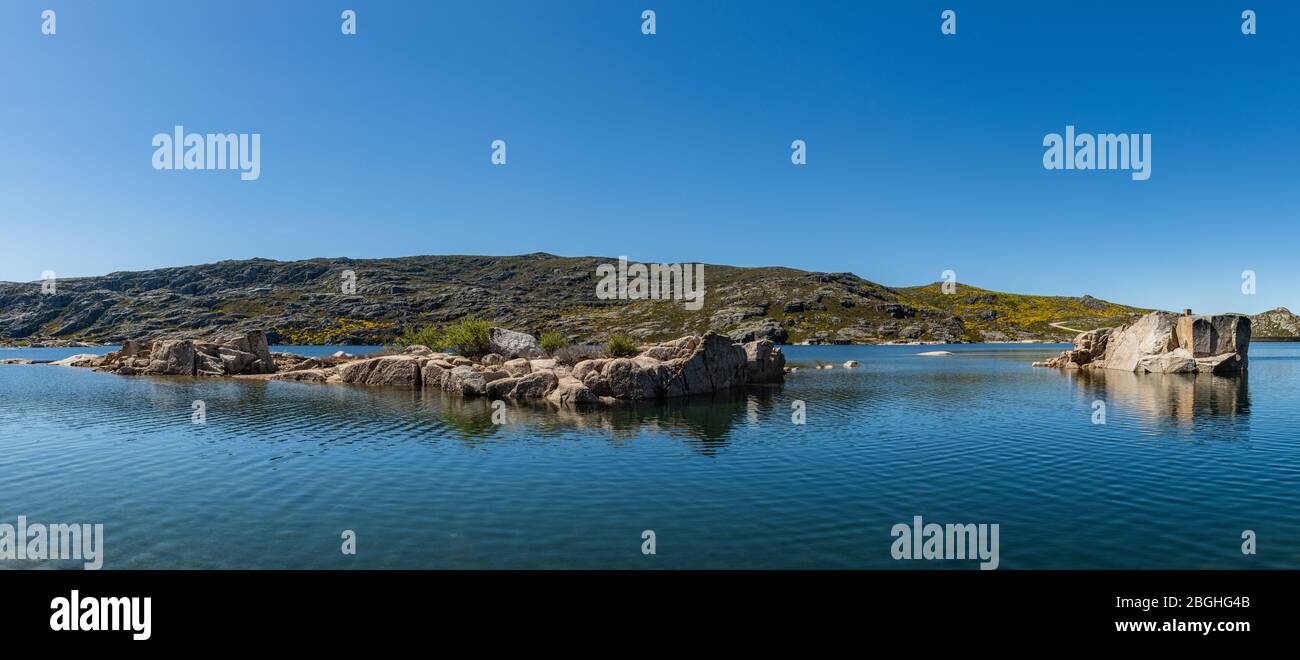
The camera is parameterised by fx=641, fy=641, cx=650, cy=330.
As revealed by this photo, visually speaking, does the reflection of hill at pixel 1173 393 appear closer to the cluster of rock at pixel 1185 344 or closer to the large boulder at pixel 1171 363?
the large boulder at pixel 1171 363

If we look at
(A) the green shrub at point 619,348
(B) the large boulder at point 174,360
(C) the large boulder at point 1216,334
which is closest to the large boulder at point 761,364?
(A) the green shrub at point 619,348

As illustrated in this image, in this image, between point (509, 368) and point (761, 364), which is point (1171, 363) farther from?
point (509, 368)

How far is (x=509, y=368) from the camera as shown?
64.7 metres

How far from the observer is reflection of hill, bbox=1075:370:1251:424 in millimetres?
45719

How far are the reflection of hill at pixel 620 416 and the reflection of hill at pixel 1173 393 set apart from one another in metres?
28.2

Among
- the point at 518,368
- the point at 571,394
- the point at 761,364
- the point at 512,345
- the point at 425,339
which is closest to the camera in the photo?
the point at 571,394

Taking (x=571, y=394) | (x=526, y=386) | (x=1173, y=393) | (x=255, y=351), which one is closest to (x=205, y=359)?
(x=255, y=351)

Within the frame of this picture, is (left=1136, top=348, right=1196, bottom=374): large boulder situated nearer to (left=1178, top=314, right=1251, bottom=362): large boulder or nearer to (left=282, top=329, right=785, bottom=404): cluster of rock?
(left=1178, top=314, right=1251, bottom=362): large boulder

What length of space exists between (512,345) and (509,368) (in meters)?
25.5
